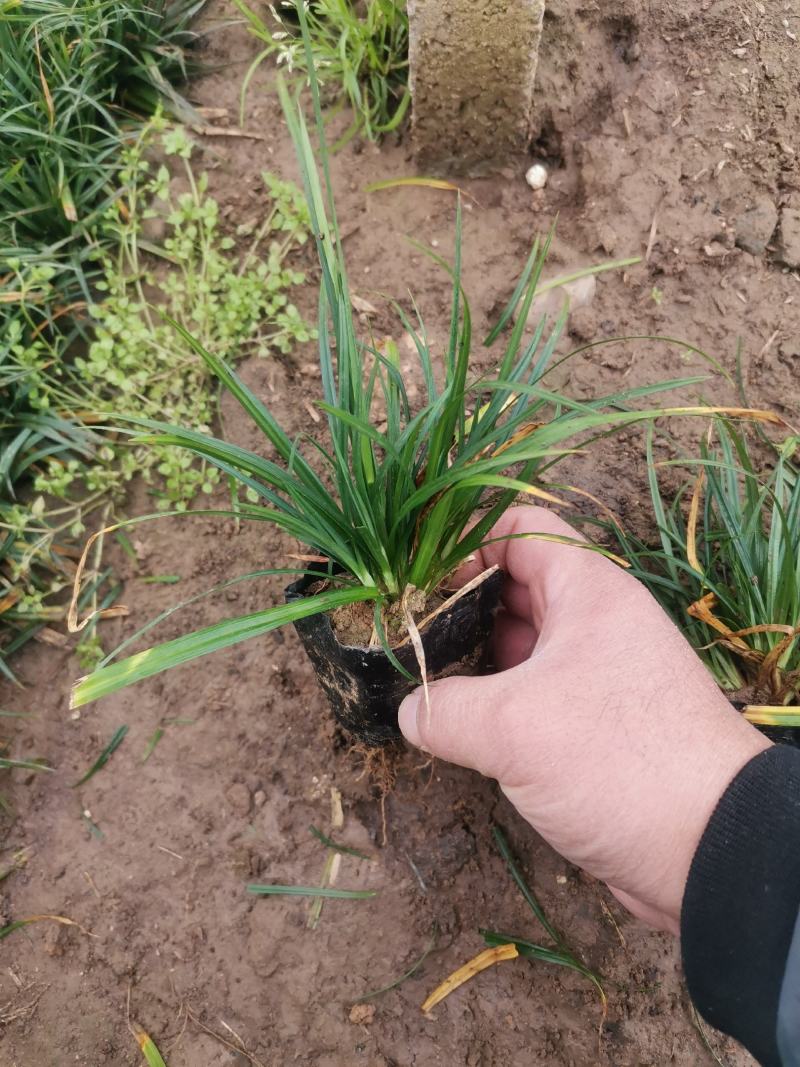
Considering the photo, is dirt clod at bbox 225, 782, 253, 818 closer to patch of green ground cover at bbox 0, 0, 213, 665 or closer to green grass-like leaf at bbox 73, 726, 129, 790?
green grass-like leaf at bbox 73, 726, 129, 790

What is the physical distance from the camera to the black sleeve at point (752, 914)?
1.08 meters

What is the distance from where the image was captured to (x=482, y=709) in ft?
4.14

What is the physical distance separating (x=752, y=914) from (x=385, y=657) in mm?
697

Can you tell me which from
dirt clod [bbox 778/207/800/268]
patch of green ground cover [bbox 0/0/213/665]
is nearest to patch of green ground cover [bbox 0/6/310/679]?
patch of green ground cover [bbox 0/0/213/665]

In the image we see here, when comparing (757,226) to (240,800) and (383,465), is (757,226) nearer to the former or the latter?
(383,465)

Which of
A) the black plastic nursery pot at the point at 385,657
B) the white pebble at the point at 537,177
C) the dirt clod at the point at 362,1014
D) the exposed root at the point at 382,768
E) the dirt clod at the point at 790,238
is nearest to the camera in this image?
the black plastic nursery pot at the point at 385,657

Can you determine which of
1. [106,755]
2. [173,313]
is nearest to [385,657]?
[106,755]

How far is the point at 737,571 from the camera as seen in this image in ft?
5.15

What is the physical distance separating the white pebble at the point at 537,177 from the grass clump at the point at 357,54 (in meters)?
0.40

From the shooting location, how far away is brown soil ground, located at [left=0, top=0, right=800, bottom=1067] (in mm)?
1622

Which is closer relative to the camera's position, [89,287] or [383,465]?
[383,465]

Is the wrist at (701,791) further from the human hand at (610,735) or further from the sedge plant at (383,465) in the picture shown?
the sedge plant at (383,465)

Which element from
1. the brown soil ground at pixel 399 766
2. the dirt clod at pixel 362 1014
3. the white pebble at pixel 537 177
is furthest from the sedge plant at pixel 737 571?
the dirt clod at pixel 362 1014

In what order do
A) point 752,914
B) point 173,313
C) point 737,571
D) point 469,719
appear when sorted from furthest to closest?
1. point 173,313
2. point 737,571
3. point 469,719
4. point 752,914
